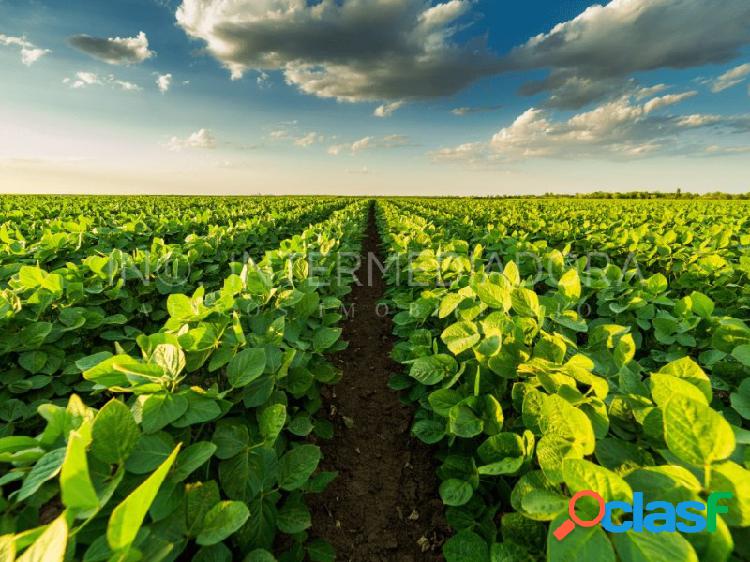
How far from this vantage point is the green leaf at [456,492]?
1.76 meters

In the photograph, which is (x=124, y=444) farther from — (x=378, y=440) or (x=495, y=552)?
(x=378, y=440)

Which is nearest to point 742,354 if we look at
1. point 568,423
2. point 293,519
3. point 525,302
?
point 525,302

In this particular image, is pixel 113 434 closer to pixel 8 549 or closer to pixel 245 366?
pixel 8 549

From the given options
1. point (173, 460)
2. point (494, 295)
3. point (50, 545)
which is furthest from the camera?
point (494, 295)

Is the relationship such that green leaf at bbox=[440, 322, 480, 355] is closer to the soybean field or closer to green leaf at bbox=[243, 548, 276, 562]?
the soybean field

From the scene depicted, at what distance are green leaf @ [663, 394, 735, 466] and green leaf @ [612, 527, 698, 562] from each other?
0.20 meters

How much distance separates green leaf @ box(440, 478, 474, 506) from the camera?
176cm

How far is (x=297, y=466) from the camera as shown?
1.53 meters

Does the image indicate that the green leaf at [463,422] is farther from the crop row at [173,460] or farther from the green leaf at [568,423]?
the crop row at [173,460]

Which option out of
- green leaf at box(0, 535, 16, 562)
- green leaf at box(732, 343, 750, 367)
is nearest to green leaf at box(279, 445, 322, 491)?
green leaf at box(0, 535, 16, 562)

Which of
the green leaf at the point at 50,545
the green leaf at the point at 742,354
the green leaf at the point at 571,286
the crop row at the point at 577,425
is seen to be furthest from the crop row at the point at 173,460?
the green leaf at the point at 742,354

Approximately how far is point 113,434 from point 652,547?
55.2 inches

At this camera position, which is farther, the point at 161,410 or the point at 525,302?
the point at 525,302

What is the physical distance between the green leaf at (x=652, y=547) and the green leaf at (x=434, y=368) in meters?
1.21
